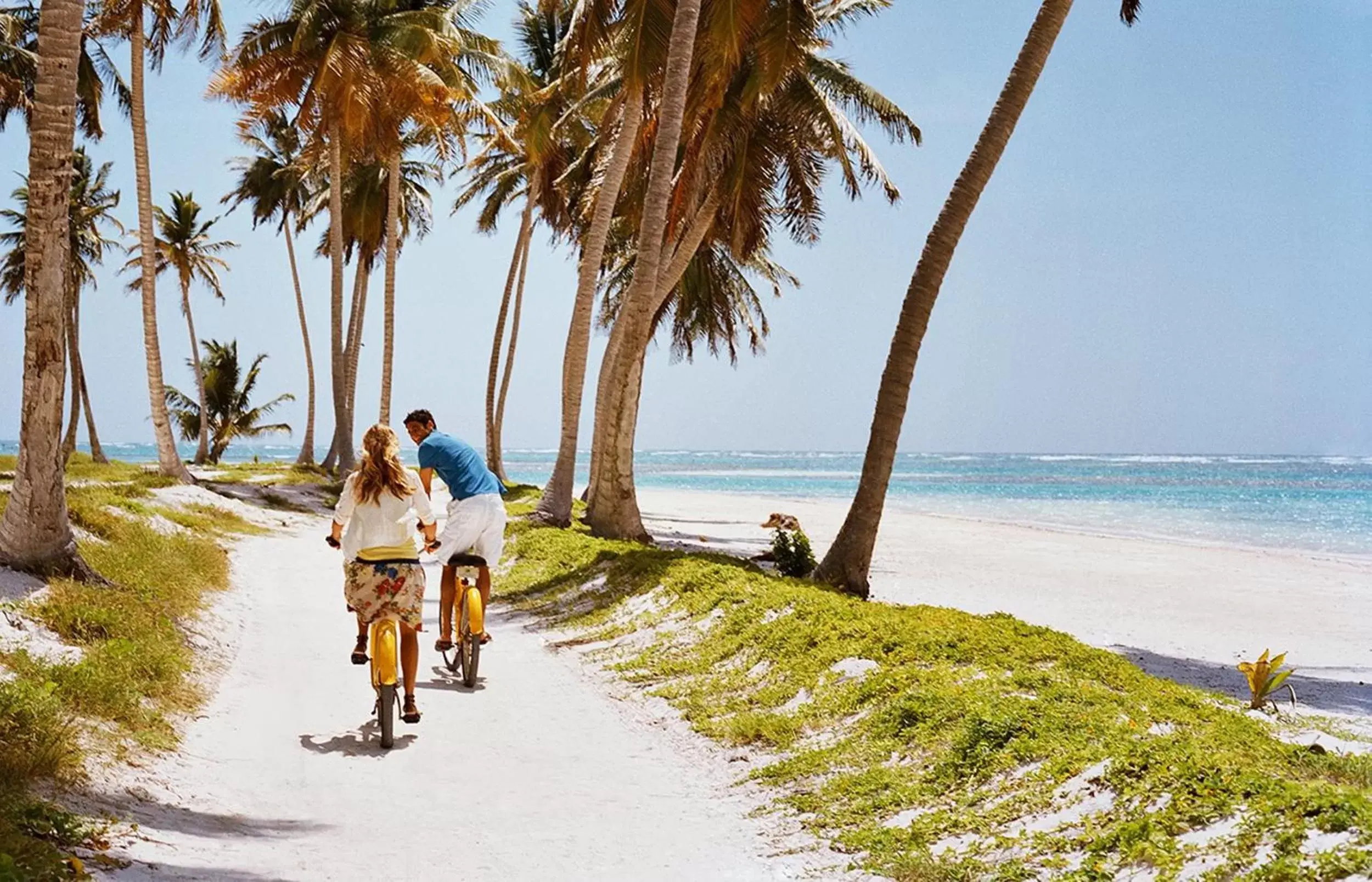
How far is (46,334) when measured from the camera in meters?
8.81

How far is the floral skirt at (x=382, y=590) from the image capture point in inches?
260

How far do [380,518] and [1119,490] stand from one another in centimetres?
6871

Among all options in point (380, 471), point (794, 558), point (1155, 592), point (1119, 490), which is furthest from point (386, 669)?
point (1119, 490)

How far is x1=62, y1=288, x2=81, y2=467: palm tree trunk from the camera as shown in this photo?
36.0 metres

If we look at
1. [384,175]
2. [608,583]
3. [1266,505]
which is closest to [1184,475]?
[1266,505]

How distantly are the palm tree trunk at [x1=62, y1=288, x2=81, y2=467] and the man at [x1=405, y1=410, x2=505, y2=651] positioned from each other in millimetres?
31910

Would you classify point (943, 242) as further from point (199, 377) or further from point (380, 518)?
point (199, 377)

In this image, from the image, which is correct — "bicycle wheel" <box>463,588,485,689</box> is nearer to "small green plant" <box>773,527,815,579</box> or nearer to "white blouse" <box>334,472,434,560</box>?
"white blouse" <box>334,472,434,560</box>

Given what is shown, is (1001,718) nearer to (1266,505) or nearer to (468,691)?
(468,691)

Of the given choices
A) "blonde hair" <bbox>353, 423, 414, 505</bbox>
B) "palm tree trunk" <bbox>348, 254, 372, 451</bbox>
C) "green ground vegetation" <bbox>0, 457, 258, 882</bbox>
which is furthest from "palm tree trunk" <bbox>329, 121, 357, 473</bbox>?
"blonde hair" <bbox>353, 423, 414, 505</bbox>

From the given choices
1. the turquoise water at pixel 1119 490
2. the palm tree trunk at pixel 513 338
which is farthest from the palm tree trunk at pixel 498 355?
the turquoise water at pixel 1119 490

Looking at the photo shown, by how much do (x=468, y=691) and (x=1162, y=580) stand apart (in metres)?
15.5

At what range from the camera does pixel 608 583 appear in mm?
12648

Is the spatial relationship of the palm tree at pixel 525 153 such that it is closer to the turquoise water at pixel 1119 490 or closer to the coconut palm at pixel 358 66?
the coconut palm at pixel 358 66
